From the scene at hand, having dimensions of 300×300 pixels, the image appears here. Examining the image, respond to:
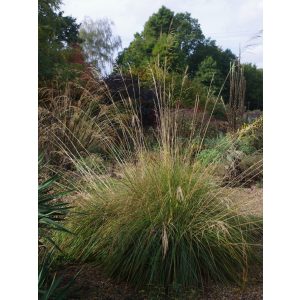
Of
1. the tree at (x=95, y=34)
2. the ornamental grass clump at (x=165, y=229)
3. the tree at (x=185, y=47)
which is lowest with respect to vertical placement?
the ornamental grass clump at (x=165, y=229)

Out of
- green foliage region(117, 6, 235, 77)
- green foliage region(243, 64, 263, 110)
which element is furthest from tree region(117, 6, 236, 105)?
green foliage region(243, 64, 263, 110)

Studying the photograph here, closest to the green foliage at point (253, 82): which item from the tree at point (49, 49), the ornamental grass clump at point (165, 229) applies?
the tree at point (49, 49)

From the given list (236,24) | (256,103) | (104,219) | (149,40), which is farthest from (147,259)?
(256,103)

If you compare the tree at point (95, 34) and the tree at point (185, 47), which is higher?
the tree at point (95, 34)

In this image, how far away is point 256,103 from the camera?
11.1 metres

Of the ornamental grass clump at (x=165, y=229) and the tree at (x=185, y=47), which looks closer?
the ornamental grass clump at (x=165, y=229)

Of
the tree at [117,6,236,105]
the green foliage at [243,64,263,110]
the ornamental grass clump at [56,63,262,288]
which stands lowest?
the ornamental grass clump at [56,63,262,288]

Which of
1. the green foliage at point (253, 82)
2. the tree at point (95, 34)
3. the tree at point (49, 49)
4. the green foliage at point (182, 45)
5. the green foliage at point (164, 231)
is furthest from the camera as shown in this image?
the tree at point (95, 34)

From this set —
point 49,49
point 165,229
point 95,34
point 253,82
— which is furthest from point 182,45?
point 165,229

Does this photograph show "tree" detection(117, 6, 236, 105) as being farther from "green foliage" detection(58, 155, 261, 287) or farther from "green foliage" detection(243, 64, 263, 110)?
"green foliage" detection(58, 155, 261, 287)

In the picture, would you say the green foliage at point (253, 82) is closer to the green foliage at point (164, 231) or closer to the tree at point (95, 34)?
the tree at point (95, 34)

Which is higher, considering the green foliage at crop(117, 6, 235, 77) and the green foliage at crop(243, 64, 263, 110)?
the green foliage at crop(117, 6, 235, 77)

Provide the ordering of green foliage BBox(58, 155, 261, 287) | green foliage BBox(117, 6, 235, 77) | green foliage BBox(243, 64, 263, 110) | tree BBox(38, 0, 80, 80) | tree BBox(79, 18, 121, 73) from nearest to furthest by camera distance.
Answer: green foliage BBox(58, 155, 261, 287), tree BBox(38, 0, 80, 80), green foliage BBox(117, 6, 235, 77), green foliage BBox(243, 64, 263, 110), tree BBox(79, 18, 121, 73)
